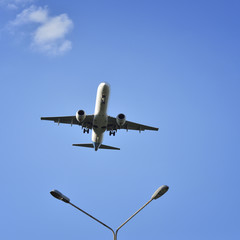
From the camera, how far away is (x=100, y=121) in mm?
37500

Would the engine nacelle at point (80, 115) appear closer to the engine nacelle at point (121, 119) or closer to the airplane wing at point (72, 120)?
the airplane wing at point (72, 120)

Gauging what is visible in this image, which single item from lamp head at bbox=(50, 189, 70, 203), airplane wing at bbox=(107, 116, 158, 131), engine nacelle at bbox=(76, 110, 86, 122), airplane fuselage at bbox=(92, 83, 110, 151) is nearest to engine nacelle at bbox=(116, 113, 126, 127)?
airplane fuselage at bbox=(92, 83, 110, 151)

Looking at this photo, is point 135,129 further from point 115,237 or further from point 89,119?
point 115,237

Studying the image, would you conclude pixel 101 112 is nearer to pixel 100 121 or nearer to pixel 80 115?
pixel 100 121

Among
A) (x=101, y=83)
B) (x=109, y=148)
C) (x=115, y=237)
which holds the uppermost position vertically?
(x=101, y=83)

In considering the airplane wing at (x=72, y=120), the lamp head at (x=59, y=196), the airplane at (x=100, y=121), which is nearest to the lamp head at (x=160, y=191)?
the lamp head at (x=59, y=196)

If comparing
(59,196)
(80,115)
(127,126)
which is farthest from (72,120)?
(59,196)

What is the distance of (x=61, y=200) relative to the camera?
13297 millimetres

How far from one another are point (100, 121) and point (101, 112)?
1.18 meters

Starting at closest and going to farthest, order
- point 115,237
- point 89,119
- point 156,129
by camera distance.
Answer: point 115,237
point 89,119
point 156,129

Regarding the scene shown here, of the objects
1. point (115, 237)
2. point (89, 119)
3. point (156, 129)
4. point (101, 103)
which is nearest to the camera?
point (115, 237)

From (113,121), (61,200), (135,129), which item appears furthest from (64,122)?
(61,200)

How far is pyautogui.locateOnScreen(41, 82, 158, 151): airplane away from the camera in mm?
36375

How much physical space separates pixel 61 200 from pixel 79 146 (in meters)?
31.3
